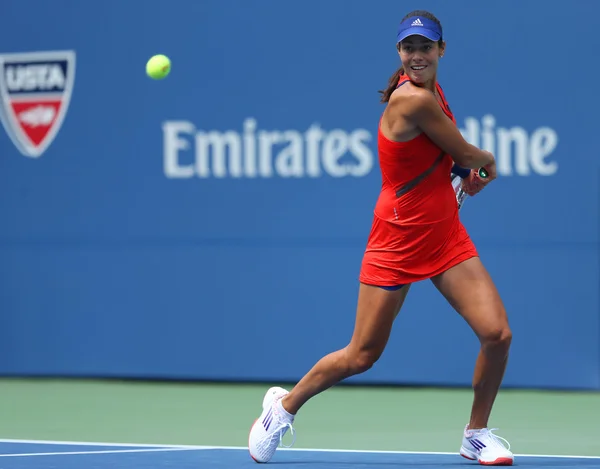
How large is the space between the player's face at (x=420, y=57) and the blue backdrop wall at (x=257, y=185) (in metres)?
2.69

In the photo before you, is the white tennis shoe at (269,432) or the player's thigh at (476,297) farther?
the white tennis shoe at (269,432)

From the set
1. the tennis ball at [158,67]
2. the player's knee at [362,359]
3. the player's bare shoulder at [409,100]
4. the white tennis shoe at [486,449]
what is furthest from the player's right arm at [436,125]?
the tennis ball at [158,67]

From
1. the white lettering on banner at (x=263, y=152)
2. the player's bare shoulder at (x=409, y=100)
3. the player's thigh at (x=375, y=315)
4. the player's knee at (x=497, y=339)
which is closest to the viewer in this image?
the player's bare shoulder at (x=409, y=100)

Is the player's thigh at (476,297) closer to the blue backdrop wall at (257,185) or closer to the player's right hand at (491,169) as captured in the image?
the player's right hand at (491,169)

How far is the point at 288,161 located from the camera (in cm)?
823

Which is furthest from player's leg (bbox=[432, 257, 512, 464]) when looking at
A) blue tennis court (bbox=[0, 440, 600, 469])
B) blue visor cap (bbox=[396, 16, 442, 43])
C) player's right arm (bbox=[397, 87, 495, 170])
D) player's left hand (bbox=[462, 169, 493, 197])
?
blue visor cap (bbox=[396, 16, 442, 43])

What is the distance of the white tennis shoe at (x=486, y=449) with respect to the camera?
17.9 ft

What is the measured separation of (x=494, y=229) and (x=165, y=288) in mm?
2138

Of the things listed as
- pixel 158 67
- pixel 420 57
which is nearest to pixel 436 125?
pixel 420 57

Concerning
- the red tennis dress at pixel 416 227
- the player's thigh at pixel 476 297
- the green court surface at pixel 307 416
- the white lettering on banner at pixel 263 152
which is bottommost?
the green court surface at pixel 307 416

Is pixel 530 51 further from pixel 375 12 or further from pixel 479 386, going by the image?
pixel 479 386

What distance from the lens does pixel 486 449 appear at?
548cm

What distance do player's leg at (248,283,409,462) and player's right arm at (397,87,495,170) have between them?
0.62m

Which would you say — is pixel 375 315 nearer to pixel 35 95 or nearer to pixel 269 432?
pixel 269 432
